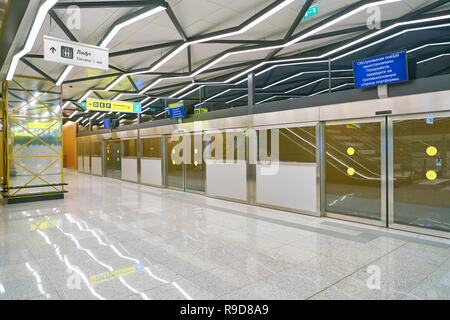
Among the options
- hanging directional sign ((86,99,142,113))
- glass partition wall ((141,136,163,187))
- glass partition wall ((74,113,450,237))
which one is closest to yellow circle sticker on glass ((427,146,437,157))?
glass partition wall ((74,113,450,237))

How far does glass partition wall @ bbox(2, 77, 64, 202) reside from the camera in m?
8.59

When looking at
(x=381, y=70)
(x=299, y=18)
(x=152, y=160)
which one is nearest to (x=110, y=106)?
(x=152, y=160)

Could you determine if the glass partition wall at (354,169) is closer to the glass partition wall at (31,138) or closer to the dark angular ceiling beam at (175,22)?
the dark angular ceiling beam at (175,22)

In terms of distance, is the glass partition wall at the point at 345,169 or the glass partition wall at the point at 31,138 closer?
the glass partition wall at the point at 345,169

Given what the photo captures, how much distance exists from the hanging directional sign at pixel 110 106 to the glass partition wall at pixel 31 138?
2.75m

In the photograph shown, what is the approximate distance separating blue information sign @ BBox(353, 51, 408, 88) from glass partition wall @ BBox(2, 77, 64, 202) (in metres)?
9.22

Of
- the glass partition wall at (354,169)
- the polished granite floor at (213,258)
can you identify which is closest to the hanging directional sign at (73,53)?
the polished granite floor at (213,258)

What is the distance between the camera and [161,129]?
470 inches

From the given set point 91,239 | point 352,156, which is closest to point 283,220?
point 352,156

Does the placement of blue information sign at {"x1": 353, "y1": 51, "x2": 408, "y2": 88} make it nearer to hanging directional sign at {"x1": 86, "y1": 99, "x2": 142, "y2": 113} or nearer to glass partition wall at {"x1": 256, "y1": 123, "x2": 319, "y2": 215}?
glass partition wall at {"x1": 256, "y1": 123, "x2": 319, "y2": 215}

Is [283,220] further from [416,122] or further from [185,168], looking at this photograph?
[185,168]

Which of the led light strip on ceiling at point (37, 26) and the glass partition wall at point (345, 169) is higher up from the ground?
the led light strip on ceiling at point (37, 26)

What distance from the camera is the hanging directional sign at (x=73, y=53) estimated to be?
5.34 meters

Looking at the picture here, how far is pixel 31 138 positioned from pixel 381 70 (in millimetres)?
10051
